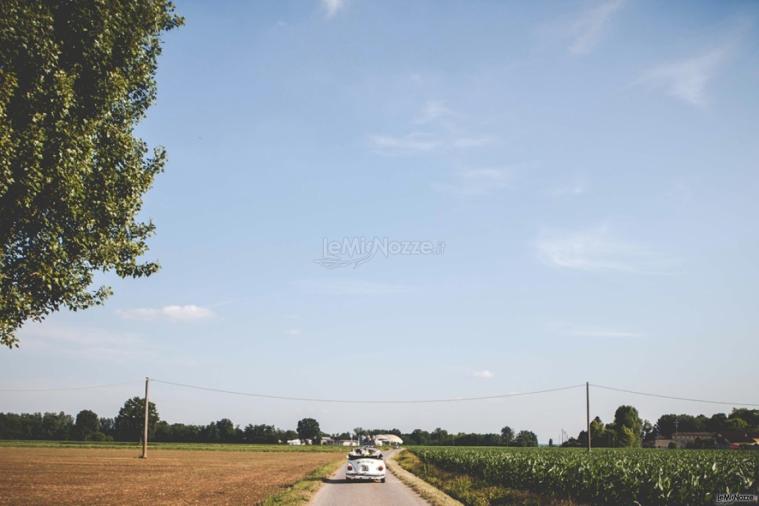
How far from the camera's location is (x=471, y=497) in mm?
21844

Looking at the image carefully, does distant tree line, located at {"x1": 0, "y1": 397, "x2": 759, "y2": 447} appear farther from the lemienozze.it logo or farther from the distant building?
the lemienozze.it logo

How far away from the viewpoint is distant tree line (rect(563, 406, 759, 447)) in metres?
117

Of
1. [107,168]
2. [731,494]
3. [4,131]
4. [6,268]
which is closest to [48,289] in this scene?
[6,268]

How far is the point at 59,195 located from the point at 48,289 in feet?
8.69

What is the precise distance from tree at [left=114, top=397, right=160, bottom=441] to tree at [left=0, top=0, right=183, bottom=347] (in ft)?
458

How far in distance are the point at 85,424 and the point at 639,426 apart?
496 feet

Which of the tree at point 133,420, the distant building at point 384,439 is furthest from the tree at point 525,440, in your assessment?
the tree at point 133,420

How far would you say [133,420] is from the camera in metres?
142

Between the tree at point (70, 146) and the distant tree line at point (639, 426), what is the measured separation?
91.2 meters

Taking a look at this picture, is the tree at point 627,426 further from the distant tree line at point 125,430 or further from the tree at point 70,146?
the tree at point 70,146

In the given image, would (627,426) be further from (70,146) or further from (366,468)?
(70,146)

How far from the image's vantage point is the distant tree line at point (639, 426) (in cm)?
11706

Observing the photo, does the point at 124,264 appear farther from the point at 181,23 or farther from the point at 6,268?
the point at 181,23

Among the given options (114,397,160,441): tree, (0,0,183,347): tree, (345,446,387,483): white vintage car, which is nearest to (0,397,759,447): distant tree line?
(114,397,160,441): tree
